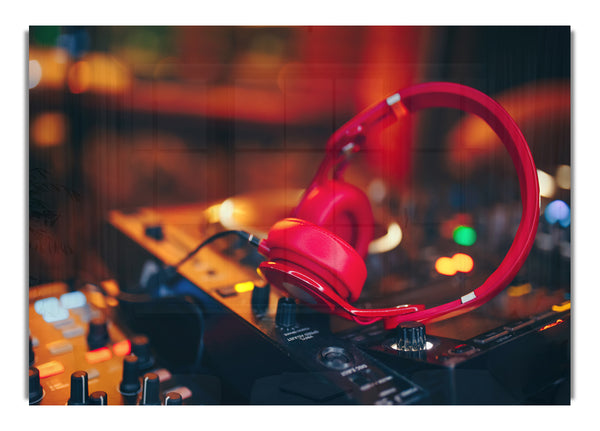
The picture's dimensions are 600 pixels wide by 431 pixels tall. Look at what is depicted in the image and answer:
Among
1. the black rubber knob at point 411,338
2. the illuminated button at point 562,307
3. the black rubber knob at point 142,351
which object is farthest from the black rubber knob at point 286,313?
the illuminated button at point 562,307

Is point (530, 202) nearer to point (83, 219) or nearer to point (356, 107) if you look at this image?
point (356, 107)

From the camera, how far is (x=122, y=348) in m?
1.55

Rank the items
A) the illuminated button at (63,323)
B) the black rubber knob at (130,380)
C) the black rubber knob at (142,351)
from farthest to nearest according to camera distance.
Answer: the illuminated button at (63,323), the black rubber knob at (142,351), the black rubber knob at (130,380)

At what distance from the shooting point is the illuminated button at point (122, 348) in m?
1.54

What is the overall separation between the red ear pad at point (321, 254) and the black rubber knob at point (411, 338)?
150mm

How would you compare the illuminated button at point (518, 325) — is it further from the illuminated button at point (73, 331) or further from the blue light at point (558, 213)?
the illuminated button at point (73, 331)

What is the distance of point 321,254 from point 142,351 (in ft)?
1.93

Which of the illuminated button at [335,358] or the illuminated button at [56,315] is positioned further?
the illuminated button at [56,315]

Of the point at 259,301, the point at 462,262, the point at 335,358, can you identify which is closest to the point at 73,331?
the point at 259,301

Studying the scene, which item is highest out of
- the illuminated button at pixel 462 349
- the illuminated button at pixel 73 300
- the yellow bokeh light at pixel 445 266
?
the yellow bokeh light at pixel 445 266

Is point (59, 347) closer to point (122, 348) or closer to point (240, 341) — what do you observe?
point (122, 348)

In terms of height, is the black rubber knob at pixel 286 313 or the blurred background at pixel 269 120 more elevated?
the blurred background at pixel 269 120

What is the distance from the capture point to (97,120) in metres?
1.61

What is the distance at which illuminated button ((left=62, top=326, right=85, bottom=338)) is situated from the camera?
1563 mm
